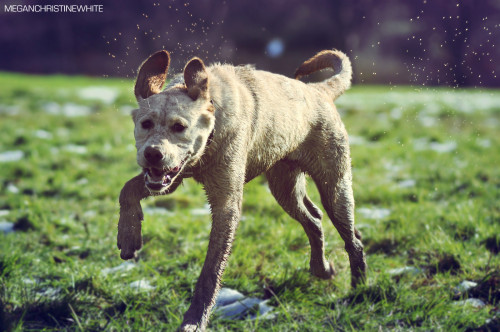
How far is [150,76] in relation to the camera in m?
2.16

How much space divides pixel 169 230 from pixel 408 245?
5.29ft

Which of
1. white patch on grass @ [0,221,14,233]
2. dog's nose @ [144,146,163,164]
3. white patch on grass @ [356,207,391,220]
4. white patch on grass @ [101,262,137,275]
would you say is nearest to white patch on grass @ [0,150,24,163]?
white patch on grass @ [0,221,14,233]

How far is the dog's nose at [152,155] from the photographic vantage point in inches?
74.0

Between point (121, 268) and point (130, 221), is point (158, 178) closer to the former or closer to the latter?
point (130, 221)

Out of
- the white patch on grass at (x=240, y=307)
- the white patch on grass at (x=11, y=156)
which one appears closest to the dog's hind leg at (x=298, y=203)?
the white patch on grass at (x=240, y=307)

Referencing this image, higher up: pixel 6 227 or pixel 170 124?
pixel 170 124

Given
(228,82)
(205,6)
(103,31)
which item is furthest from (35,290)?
(103,31)

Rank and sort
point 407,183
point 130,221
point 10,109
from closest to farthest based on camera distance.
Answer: point 130,221, point 407,183, point 10,109

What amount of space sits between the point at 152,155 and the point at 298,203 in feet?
3.97

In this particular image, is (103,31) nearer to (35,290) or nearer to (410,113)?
(410,113)

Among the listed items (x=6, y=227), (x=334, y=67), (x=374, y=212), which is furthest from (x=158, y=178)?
(x=374, y=212)

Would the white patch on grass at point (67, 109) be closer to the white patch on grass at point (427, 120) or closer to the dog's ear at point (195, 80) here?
the white patch on grass at point (427, 120)

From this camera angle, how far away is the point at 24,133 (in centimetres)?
629

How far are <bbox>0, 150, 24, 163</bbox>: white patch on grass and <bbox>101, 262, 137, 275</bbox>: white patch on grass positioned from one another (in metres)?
2.56
